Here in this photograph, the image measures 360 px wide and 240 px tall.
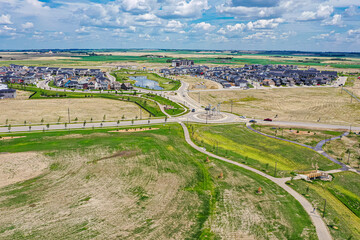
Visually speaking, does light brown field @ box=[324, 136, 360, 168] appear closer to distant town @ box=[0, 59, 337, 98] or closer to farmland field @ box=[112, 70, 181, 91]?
farmland field @ box=[112, 70, 181, 91]

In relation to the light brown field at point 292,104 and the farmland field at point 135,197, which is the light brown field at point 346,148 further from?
the farmland field at point 135,197

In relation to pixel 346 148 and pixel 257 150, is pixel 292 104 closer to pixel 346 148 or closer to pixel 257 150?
pixel 346 148

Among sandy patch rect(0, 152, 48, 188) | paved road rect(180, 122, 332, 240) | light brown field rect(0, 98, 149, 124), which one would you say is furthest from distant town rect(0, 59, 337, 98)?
paved road rect(180, 122, 332, 240)

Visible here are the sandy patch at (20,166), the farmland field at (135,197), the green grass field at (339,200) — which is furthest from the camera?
the sandy patch at (20,166)

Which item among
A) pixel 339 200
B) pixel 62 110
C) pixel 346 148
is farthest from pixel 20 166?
pixel 346 148

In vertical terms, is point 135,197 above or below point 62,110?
below

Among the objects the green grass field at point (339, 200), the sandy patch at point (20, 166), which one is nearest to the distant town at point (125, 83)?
the sandy patch at point (20, 166)
